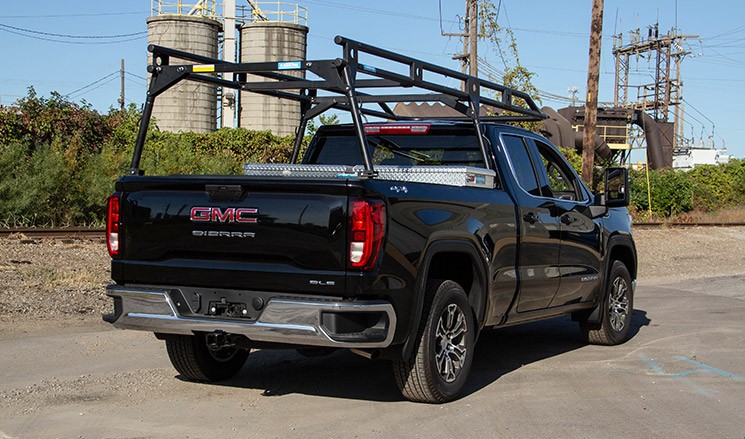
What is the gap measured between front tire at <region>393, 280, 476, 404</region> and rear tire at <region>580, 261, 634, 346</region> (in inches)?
113

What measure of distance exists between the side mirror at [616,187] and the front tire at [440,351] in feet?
9.36

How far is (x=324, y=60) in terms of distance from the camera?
616cm

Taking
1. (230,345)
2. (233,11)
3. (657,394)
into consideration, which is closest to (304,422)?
(230,345)

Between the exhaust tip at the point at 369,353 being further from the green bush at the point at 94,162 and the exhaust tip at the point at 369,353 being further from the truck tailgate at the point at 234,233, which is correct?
the green bush at the point at 94,162

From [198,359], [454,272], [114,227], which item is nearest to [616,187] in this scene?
[454,272]

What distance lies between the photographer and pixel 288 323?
228 inches

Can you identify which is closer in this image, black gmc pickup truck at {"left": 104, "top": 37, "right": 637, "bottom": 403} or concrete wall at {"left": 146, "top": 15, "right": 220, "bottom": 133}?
black gmc pickup truck at {"left": 104, "top": 37, "right": 637, "bottom": 403}

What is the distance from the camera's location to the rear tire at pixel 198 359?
276 inches

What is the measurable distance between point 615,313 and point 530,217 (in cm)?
241

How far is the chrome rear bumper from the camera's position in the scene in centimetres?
571

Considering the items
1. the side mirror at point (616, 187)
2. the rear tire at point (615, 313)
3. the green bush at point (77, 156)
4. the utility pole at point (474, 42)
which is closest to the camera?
the side mirror at point (616, 187)

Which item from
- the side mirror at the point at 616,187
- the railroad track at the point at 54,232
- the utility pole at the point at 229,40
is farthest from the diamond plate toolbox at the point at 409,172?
the utility pole at the point at 229,40

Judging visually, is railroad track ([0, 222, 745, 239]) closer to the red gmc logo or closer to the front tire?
the red gmc logo

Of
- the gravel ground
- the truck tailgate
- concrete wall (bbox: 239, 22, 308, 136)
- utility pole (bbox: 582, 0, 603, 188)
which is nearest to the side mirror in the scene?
the truck tailgate
